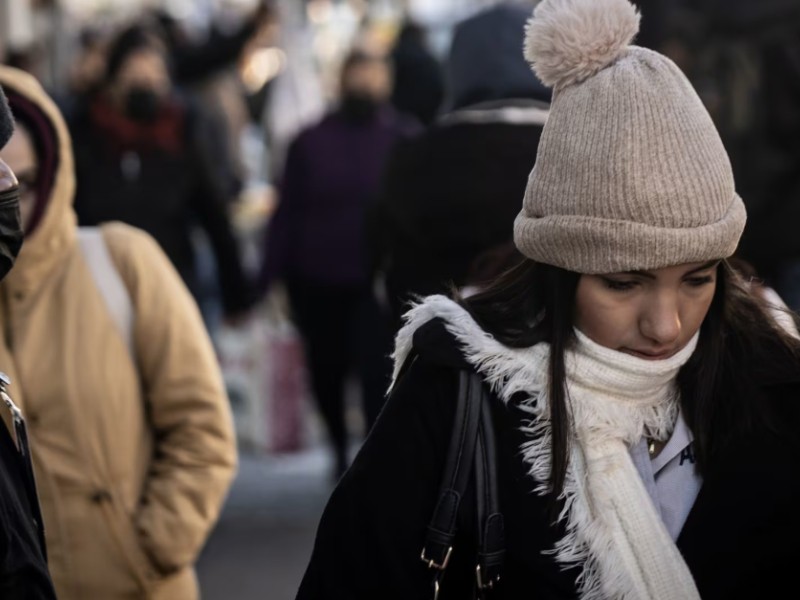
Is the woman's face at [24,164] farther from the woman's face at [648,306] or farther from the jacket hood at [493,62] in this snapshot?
the woman's face at [648,306]

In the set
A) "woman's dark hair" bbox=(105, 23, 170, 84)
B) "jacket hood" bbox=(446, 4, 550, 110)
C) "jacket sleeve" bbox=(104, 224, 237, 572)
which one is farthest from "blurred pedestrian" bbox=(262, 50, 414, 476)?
"jacket sleeve" bbox=(104, 224, 237, 572)

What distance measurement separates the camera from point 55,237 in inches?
141

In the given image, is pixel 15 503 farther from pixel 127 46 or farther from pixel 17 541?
pixel 127 46

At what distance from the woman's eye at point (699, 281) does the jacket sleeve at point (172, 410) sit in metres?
1.53

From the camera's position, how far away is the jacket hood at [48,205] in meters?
3.53

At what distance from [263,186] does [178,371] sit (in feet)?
34.0

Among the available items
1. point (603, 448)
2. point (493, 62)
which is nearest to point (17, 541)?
point (603, 448)

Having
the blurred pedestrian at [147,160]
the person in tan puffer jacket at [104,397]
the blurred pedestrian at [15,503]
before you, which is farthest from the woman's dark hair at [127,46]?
the blurred pedestrian at [15,503]

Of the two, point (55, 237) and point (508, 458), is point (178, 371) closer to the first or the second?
point (55, 237)

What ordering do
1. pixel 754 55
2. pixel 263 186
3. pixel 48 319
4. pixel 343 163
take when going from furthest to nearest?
pixel 263 186 → pixel 754 55 → pixel 343 163 → pixel 48 319

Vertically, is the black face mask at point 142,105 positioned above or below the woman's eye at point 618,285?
below

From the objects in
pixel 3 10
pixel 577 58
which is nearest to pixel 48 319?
pixel 577 58

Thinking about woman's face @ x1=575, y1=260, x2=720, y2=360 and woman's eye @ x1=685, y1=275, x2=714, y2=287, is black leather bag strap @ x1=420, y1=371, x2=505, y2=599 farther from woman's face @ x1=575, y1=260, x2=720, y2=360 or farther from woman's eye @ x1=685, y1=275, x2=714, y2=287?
woman's eye @ x1=685, y1=275, x2=714, y2=287

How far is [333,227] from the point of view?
289 inches
